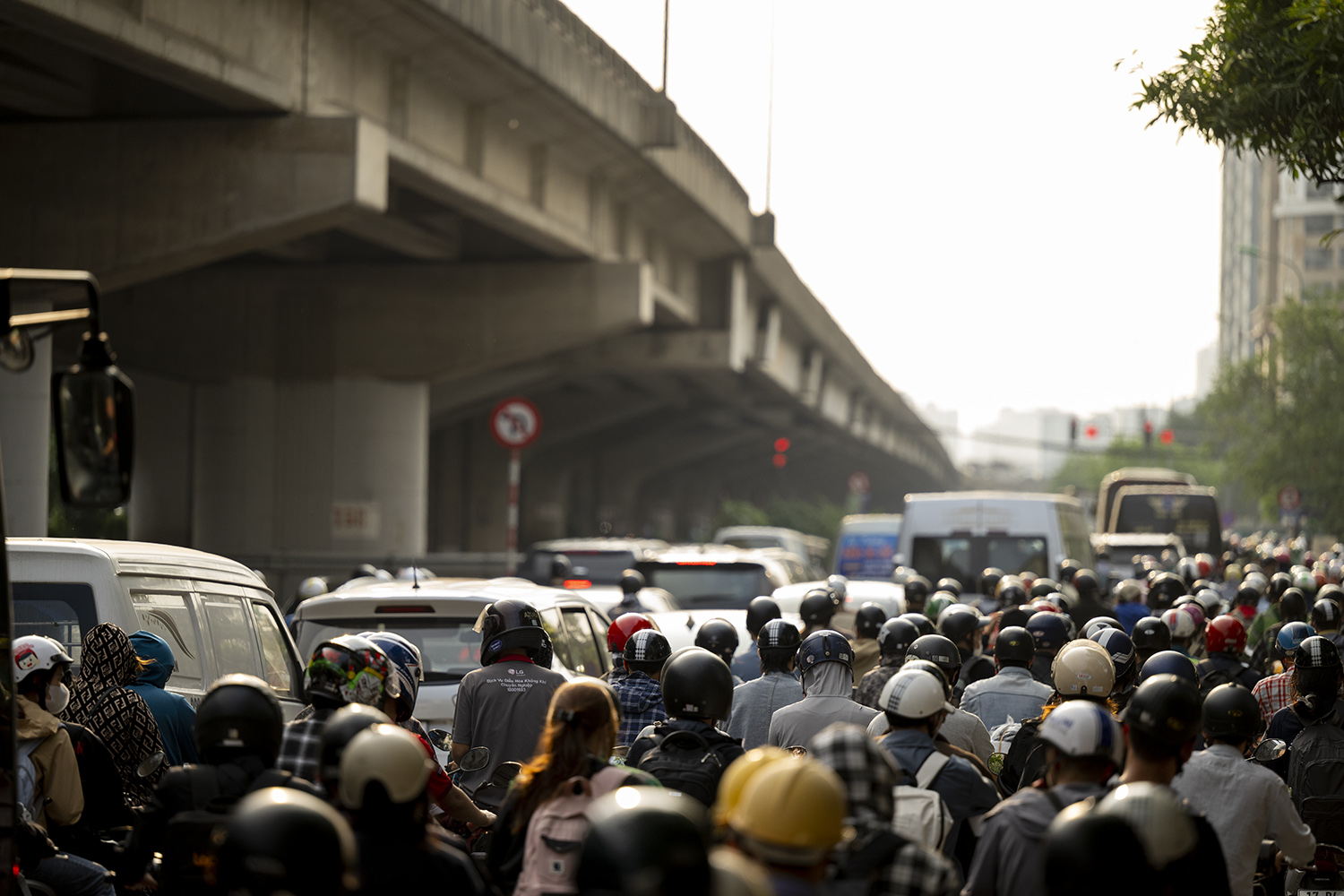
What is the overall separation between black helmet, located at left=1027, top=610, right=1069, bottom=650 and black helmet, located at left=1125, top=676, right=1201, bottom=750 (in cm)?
465

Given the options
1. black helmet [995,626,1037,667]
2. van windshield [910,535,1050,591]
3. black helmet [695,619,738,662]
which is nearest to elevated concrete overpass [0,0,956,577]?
van windshield [910,535,1050,591]

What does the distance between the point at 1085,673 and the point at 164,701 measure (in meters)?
3.51

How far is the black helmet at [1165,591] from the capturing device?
1384 cm

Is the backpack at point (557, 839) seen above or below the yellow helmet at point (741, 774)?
below

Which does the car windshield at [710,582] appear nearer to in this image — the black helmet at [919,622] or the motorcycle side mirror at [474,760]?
the black helmet at [919,622]

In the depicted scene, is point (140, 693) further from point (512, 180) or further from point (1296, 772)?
point (512, 180)

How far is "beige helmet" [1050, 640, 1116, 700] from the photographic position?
624cm

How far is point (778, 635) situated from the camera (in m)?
7.66

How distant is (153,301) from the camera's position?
25.6 m

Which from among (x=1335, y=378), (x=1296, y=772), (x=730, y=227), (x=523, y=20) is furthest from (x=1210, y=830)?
(x=1335, y=378)

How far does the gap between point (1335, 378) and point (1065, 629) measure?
37.4 metres

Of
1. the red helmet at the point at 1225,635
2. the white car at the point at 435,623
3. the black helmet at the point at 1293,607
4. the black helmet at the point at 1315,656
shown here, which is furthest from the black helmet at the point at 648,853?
the black helmet at the point at 1293,607

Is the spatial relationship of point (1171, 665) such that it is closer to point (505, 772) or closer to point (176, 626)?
point (505, 772)

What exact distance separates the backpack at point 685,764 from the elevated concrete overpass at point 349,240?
9433mm
